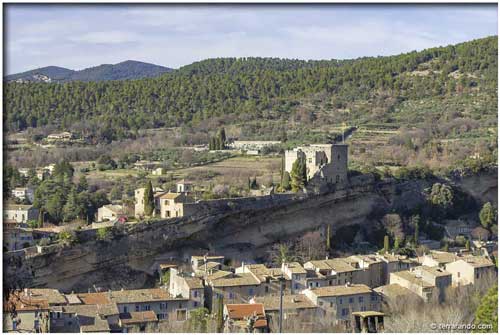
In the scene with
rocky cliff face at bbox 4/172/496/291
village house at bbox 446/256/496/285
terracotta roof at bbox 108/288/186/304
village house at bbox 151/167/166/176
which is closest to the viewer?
terracotta roof at bbox 108/288/186/304

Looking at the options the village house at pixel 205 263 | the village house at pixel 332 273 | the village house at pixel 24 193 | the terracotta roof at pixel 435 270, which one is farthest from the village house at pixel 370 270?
the village house at pixel 24 193

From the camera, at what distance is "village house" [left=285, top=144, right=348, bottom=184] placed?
2589 centimetres

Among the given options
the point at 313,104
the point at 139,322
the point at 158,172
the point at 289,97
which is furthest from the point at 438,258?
the point at 289,97

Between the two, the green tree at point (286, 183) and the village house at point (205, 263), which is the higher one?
the green tree at point (286, 183)

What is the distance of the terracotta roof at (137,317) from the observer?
52.3 ft

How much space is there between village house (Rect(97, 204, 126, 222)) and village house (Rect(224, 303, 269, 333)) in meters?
7.00

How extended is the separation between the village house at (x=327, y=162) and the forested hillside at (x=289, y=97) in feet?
42.6

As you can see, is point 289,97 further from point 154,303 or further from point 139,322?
point 139,322

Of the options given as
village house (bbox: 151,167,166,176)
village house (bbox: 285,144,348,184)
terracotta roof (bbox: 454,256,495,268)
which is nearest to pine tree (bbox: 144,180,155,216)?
village house (bbox: 285,144,348,184)

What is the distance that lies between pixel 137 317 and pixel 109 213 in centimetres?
739

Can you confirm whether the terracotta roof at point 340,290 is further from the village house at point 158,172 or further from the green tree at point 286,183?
the village house at point 158,172

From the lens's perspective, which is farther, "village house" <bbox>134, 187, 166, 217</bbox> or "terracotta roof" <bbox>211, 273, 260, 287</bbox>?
"village house" <bbox>134, 187, 166, 217</bbox>

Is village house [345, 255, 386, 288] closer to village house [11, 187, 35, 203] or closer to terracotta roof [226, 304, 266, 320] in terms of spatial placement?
terracotta roof [226, 304, 266, 320]

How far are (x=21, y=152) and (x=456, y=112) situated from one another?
17.2 m
